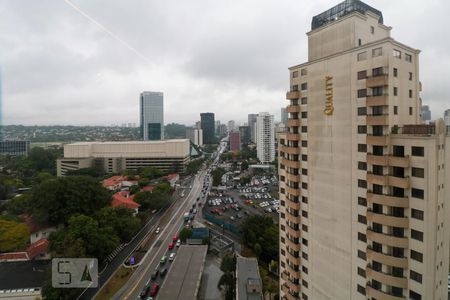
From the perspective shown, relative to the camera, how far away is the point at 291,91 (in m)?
5.87

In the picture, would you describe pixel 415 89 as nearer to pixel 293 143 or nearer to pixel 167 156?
pixel 293 143

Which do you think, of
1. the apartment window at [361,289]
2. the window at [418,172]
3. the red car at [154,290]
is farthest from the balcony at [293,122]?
the red car at [154,290]

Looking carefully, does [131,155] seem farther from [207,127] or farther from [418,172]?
[207,127]

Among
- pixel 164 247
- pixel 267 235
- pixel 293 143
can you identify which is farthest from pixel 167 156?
pixel 293 143

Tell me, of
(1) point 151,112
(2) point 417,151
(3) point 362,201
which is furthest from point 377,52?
(1) point 151,112

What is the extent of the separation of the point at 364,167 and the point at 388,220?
87 centimetres

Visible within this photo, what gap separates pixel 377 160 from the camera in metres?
4.32

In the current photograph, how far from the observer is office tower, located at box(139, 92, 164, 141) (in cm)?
4630

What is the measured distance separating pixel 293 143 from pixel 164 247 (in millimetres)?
8390

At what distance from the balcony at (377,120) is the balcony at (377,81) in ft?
1.55

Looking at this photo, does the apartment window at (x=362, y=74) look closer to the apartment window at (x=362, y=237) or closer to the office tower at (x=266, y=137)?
the apartment window at (x=362, y=237)

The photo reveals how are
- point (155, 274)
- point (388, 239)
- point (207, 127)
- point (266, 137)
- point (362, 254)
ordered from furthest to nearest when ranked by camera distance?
point (207, 127)
point (266, 137)
point (155, 274)
point (362, 254)
point (388, 239)

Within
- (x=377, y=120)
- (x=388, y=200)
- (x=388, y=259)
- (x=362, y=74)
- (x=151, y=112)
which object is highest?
(x=151, y=112)

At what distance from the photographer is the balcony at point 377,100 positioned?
13.9 feet
